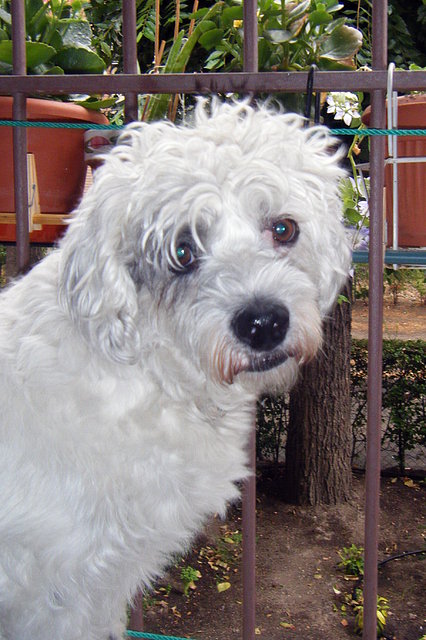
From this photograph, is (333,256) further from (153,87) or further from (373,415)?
(153,87)

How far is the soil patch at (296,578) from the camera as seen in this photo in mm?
4488

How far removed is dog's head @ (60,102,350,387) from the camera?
1.52 metres

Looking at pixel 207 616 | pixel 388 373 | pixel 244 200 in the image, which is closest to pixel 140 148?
pixel 244 200

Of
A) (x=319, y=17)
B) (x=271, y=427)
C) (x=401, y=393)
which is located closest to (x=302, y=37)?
(x=319, y=17)

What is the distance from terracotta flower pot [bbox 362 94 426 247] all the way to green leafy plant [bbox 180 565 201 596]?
3.65 m

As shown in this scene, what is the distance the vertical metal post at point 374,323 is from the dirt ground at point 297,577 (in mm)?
2827

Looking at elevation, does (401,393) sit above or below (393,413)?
above

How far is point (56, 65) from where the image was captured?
6.59ft

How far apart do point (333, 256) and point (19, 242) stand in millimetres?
798

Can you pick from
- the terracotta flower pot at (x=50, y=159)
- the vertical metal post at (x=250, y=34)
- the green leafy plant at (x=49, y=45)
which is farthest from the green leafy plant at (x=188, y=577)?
the vertical metal post at (x=250, y=34)

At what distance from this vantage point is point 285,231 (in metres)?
1.67

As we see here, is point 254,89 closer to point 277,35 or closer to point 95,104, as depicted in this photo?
point 277,35

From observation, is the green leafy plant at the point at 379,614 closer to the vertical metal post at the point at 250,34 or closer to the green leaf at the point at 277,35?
the green leaf at the point at 277,35

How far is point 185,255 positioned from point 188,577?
149 inches
